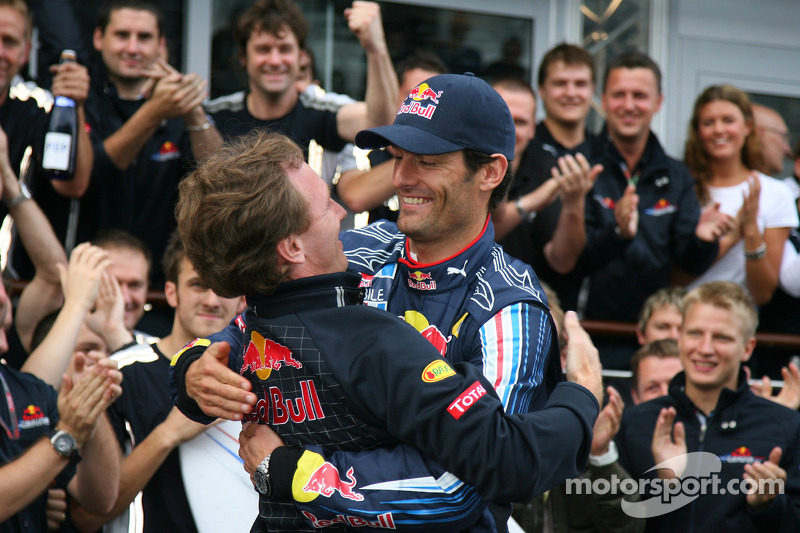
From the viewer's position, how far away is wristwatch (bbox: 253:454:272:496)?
221cm

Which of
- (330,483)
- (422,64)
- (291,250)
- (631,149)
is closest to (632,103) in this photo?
(631,149)

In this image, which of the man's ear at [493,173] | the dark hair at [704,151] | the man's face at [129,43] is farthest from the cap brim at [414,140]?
the dark hair at [704,151]

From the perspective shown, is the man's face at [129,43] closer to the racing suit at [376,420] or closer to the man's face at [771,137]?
the racing suit at [376,420]

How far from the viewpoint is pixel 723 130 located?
5.84 meters

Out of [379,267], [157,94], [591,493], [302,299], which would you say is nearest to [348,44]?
[157,94]

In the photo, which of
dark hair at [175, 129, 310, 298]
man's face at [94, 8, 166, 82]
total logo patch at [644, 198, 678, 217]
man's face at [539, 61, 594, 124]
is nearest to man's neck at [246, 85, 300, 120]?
man's face at [94, 8, 166, 82]

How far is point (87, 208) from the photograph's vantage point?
5.11 m

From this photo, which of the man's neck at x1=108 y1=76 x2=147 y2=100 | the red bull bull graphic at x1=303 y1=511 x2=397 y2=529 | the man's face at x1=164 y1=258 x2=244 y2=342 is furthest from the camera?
the man's neck at x1=108 y1=76 x2=147 y2=100

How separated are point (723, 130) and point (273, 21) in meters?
2.79

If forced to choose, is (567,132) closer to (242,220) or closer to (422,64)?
(422,64)

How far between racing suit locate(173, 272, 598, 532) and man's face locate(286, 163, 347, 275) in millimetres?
68

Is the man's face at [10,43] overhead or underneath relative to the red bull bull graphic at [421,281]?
overhead

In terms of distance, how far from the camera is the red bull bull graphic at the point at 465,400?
2.00 metres

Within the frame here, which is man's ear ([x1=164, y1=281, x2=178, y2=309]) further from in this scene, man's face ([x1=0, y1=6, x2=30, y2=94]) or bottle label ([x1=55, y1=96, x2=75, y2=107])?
man's face ([x1=0, y1=6, x2=30, y2=94])
